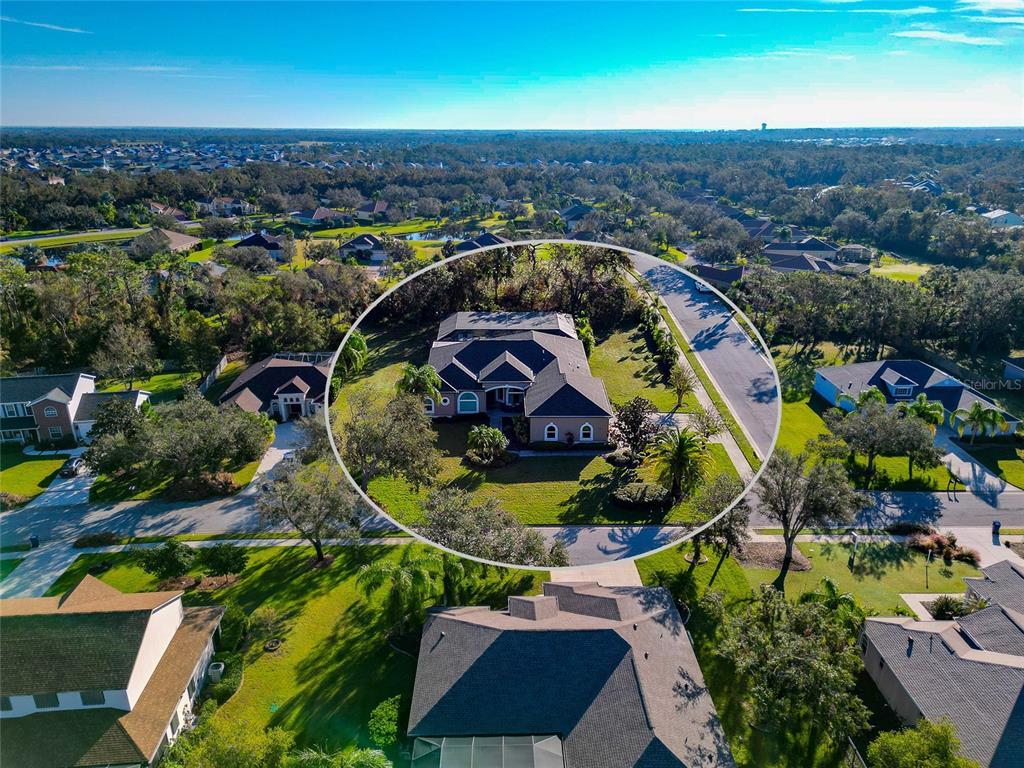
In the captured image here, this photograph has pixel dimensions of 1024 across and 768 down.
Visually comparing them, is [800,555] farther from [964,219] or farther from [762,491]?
[964,219]

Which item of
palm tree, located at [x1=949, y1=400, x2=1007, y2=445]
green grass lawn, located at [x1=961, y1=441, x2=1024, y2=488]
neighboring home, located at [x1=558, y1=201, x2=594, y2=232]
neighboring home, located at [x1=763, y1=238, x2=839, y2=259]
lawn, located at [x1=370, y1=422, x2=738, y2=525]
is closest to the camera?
lawn, located at [x1=370, y1=422, x2=738, y2=525]

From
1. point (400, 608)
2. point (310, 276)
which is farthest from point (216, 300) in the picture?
point (400, 608)

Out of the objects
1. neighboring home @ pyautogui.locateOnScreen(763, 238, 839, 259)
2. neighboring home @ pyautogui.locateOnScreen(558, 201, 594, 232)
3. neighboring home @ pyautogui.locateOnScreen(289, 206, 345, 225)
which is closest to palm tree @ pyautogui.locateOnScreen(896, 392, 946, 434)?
neighboring home @ pyautogui.locateOnScreen(763, 238, 839, 259)

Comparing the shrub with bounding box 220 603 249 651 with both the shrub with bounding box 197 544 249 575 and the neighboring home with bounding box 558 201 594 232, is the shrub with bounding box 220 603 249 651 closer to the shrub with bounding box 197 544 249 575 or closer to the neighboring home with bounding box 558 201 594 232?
the shrub with bounding box 197 544 249 575

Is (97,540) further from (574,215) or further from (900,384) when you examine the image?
(574,215)

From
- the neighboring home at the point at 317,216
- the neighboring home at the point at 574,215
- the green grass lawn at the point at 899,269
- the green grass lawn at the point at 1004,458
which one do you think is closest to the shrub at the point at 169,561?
the green grass lawn at the point at 1004,458
